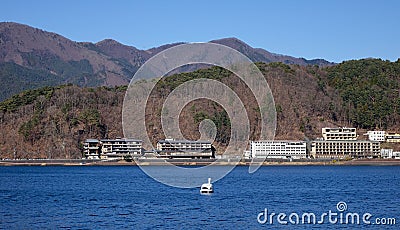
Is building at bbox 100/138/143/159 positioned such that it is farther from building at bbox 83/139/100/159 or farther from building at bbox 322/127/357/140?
building at bbox 322/127/357/140

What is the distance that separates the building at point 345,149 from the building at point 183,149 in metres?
19.6

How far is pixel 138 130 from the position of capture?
11319 centimetres

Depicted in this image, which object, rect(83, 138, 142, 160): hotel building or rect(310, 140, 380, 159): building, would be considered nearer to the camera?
rect(83, 138, 142, 160): hotel building

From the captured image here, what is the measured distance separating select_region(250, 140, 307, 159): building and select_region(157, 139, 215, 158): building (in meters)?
8.10

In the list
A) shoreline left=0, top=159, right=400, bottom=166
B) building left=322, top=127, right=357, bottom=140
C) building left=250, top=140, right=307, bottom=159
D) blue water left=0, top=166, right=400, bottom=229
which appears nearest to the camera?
blue water left=0, top=166, right=400, bottom=229

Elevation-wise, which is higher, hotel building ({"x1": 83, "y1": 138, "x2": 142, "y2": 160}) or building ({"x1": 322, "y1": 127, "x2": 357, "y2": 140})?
building ({"x1": 322, "y1": 127, "x2": 357, "y2": 140})

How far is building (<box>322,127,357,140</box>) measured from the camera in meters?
115

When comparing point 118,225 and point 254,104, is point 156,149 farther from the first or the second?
point 118,225

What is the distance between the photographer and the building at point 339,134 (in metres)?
115
